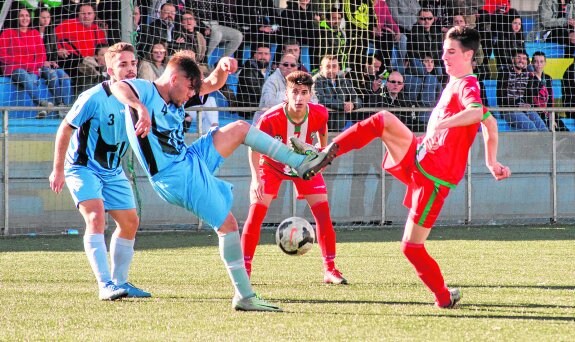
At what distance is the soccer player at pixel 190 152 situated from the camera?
6.40 meters

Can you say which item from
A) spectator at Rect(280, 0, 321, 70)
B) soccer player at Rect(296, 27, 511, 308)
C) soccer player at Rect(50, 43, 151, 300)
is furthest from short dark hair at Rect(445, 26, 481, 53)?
spectator at Rect(280, 0, 321, 70)

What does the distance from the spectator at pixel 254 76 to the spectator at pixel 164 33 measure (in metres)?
1.16

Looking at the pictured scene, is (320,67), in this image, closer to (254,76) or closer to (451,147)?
(254,76)

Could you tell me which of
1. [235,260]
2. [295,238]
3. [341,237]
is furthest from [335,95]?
[235,260]

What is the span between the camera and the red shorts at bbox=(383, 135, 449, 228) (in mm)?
6684

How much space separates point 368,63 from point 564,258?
21.5 feet

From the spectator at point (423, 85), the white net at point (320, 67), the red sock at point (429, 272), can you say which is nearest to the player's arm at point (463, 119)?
the red sock at point (429, 272)

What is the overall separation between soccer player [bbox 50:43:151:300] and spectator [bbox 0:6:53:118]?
21.8 ft

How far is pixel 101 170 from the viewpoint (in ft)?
24.8

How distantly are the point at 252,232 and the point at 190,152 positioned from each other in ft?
6.33

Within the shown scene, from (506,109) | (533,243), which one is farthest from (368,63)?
(533,243)

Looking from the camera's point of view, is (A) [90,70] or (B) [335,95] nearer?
(A) [90,70]

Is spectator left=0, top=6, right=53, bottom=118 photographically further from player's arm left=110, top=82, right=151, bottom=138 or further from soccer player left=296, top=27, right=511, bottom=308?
soccer player left=296, top=27, right=511, bottom=308

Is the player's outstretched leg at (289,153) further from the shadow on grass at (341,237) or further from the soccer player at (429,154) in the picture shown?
the shadow on grass at (341,237)
